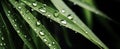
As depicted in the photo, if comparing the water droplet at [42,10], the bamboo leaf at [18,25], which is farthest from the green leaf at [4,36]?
the water droplet at [42,10]

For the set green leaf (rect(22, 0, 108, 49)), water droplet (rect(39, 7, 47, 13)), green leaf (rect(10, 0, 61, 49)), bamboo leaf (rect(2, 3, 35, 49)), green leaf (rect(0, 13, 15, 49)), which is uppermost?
green leaf (rect(22, 0, 108, 49))

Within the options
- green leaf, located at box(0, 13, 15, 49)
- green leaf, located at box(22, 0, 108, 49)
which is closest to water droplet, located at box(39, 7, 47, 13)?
green leaf, located at box(22, 0, 108, 49)

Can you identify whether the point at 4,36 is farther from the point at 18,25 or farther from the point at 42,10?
the point at 42,10

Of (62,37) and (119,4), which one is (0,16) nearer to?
(62,37)

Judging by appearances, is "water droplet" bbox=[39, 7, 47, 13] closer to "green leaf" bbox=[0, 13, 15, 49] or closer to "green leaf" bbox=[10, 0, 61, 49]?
"green leaf" bbox=[10, 0, 61, 49]

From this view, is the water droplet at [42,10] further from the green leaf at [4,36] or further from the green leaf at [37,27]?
the green leaf at [4,36]

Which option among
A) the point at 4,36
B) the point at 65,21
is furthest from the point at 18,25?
the point at 65,21
